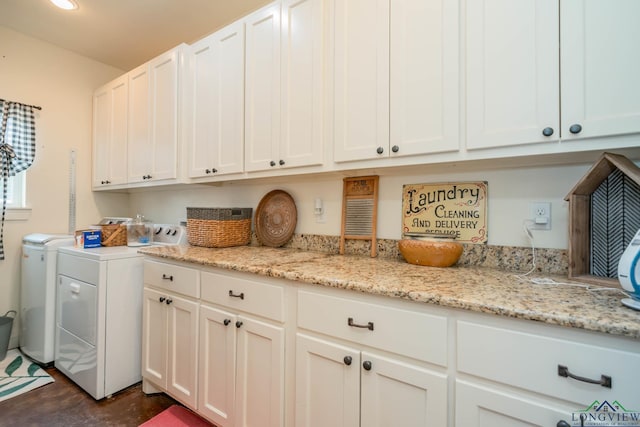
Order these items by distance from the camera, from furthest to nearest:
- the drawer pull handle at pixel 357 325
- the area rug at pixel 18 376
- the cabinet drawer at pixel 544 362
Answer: the area rug at pixel 18 376
the drawer pull handle at pixel 357 325
the cabinet drawer at pixel 544 362

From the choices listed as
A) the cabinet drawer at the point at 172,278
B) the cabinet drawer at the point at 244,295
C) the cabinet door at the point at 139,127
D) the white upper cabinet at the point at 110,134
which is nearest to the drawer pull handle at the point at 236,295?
the cabinet drawer at the point at 244,295

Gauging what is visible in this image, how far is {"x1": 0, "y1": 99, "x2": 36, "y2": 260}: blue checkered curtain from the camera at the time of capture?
2.39 meters

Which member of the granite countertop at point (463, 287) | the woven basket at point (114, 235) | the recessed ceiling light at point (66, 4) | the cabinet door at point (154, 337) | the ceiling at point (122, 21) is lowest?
the cabinet door at point (154, 337)

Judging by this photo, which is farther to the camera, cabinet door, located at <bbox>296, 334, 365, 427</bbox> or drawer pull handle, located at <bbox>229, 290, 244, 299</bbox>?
drawer pull handle, located at <bbox>229, 290, 244, 299</bbox>

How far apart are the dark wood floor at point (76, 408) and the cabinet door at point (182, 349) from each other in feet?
0.84

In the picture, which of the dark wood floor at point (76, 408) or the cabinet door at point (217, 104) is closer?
the dark wood floor at point (76, 408)

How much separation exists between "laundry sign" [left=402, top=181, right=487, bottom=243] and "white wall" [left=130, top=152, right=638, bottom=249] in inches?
1.3

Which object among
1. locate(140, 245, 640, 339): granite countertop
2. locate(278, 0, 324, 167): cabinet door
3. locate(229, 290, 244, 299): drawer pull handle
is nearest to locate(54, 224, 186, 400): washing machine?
locate(140, 245, 640, 339): granite countertop

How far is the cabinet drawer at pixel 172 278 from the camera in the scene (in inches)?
63.2

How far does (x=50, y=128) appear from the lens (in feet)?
8.76

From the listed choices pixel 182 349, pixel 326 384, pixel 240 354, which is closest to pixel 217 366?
pixel 240 354

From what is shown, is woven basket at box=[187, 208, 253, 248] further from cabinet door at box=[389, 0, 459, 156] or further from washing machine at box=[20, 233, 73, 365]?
cabinet door at box=[389, 0, 459, 156]

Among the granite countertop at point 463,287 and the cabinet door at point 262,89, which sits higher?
the cabinet door at point 262,89

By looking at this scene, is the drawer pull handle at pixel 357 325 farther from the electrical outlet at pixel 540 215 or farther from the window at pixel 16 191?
the window at pixel 16 191
